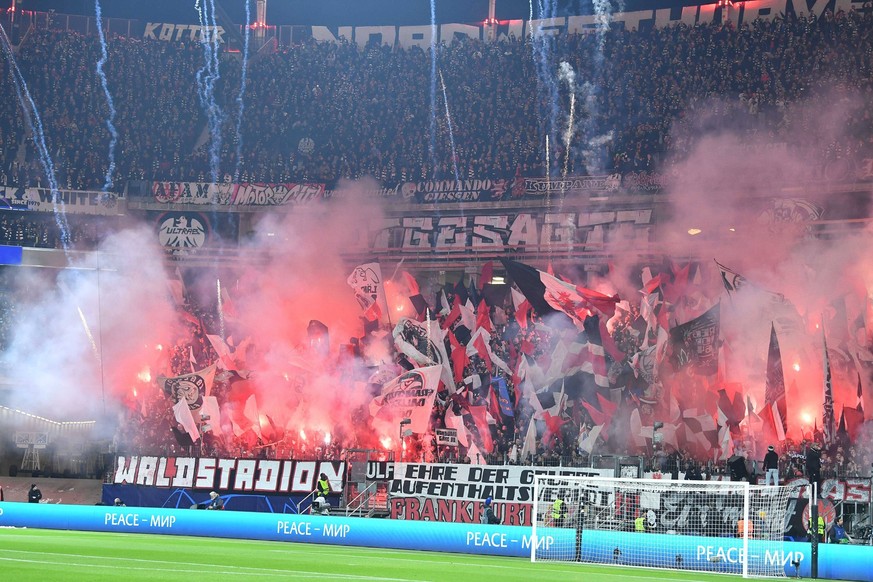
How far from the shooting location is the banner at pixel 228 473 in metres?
28.9

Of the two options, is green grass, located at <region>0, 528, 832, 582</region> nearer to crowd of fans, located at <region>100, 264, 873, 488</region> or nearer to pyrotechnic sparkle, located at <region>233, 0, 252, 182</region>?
crowd of fans, located at <region>100, 264, 873, 488</region>

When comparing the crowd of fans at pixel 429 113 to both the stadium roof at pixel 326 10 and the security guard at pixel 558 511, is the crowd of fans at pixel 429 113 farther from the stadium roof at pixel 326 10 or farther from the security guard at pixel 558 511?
the security guard at pixel 558 511

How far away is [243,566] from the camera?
13.9 metres

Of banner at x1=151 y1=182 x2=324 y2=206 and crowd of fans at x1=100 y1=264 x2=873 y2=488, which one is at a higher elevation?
banner at x1=151 y1=182 x2=324 y2=206

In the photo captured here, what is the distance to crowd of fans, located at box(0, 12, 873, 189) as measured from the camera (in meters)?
33.6

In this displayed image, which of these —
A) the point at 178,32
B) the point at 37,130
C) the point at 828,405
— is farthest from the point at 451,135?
the point at 828,405

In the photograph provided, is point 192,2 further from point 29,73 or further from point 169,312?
point 169,312

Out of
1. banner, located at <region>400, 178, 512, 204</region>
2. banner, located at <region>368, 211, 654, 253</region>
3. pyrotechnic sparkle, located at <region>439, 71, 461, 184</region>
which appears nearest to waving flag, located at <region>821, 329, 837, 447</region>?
banner, located at <region>368, 211, 654, 253</region>

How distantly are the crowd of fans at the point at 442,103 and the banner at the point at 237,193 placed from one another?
2.16ft

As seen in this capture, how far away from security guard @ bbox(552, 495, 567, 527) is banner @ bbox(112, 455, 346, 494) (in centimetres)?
714

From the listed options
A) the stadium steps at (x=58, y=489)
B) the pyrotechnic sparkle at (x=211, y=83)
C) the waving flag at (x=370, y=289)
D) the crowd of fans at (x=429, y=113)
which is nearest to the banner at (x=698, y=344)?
the crowd of fans at (x=429, y=113)

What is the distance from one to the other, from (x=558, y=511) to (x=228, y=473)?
39.0 feet

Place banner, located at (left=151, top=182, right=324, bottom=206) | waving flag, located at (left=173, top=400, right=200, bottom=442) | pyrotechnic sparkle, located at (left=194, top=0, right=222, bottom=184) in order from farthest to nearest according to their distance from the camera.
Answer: pyrotechnic sparkle, located at (left=194, top=0, right=222, bottom=184) < banner, located at (left=151, top=182, right=324, bottom=206) < waving flag, located at (left=173, top=400, right=200, bottom=442)

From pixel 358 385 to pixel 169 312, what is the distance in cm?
778
